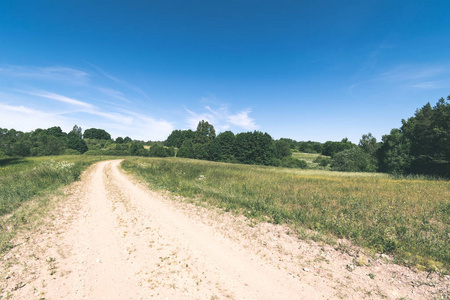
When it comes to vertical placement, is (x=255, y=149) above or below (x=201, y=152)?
above

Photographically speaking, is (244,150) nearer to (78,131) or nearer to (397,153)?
(397,153)

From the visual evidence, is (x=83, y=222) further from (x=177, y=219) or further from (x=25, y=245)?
(x=177, y=219)

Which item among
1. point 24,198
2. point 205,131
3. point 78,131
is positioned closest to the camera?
point 24,198

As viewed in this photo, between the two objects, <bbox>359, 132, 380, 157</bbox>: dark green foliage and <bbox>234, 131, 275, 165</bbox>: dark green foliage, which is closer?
<bbox>234, 131, 275, 165</bbox>: dark green foliage

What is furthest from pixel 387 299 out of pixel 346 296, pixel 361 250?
pixel 361 250

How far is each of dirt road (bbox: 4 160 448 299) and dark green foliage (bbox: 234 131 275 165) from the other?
54.4 metres

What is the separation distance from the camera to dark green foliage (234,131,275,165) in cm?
6059

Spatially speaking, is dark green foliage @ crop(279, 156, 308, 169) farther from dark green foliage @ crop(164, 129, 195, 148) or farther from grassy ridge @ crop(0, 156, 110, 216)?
grassy ridge @ crop(0, 156, 110, 216)

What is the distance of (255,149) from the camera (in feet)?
199

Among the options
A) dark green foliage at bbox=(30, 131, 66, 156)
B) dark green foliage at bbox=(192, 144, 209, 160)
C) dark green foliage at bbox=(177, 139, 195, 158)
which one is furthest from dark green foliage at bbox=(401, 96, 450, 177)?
dark green foliage at bbox=(30, 131, 66, 156)

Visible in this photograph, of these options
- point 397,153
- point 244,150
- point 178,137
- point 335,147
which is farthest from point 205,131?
point 335,147

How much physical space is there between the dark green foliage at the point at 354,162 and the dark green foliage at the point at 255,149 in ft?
74.9

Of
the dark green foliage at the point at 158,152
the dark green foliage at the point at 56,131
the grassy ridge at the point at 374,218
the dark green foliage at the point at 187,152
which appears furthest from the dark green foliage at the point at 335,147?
the dark green foliage at the point at 56,131

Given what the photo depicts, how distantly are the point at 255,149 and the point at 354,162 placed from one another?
32.7 meters
